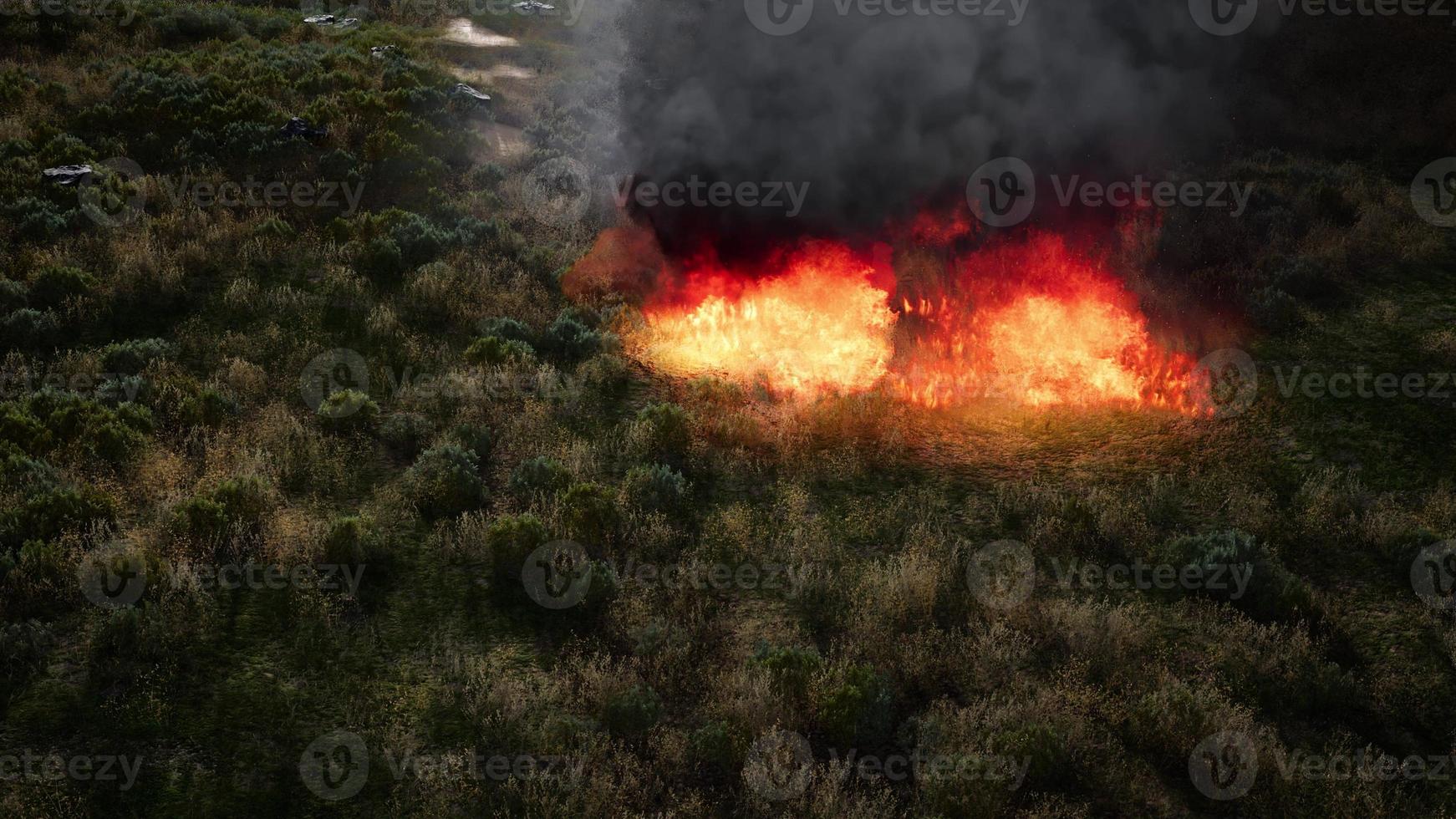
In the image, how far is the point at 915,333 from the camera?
14.5 meters

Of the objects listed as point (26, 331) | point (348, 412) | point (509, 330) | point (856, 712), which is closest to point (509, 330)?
point (509, 330)

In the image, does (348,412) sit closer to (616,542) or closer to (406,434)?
(406,434)

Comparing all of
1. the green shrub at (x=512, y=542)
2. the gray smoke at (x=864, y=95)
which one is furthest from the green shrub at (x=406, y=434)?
the gray smoke at (x=864, y=95)

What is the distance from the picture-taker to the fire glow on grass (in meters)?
13.2

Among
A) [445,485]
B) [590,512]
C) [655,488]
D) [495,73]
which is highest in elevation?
[495,73]

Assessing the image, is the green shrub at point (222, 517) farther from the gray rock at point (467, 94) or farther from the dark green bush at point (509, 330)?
the gray rock at point (467, 94)

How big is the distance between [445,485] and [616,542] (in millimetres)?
2134

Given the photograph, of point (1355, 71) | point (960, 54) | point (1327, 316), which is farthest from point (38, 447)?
point (1355, 71)

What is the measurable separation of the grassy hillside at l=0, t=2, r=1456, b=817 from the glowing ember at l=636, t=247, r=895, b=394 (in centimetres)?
68

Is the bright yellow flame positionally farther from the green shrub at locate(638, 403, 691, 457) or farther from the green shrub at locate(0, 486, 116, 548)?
the green shrub at locate(0, 486, 116, 548)

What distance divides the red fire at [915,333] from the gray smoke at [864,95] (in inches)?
56.1

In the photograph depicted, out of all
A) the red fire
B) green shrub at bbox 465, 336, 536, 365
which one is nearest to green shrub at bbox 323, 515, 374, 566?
green shrub at bbox 465, 336, 536, 365

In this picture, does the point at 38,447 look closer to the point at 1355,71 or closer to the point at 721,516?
the point at 721,516

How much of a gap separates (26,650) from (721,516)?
6.59m
